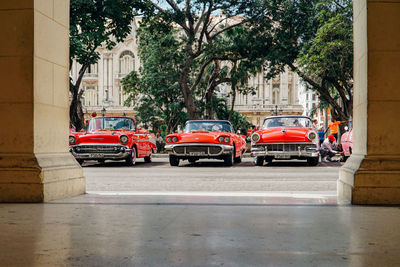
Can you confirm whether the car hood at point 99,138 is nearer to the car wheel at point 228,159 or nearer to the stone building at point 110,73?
the car wheel at point 228,159

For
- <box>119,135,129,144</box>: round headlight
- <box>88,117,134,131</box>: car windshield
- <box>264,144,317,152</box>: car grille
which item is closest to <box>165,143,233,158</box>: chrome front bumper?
<box>264,144,317,152</box>: car grille

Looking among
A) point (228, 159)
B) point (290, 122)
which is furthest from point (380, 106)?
point (290, 122)

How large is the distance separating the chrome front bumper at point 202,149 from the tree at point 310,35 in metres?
9.96

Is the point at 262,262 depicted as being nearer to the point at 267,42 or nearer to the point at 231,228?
the point at 231,228

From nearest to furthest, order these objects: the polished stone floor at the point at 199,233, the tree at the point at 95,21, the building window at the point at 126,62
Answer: the polished stone floor at the point at 199,233 → the tree at the point at 95,21 → the building window at the point at 126,62

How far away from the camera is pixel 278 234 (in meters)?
3.77

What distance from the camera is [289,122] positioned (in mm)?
15914

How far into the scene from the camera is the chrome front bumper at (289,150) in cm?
1453

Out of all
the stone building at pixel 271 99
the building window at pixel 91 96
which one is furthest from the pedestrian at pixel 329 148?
the building window at pixel 91 96

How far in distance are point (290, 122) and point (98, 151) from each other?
6309 millimetres

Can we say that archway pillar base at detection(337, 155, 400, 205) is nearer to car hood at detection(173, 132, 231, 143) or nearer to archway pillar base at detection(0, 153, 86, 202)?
archway pillar base at detection(0, 153, 86, 202)

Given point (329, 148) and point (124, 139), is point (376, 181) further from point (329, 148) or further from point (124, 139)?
point (329, 148)

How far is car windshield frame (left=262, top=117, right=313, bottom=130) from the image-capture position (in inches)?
622

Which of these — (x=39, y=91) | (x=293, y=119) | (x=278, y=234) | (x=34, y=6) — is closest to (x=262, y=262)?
(x=278, y=234)
